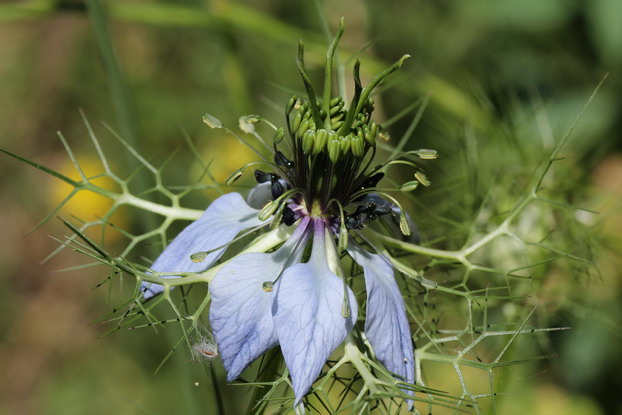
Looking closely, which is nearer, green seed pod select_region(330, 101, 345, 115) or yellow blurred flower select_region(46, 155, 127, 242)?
green seed pod select_region(330, 101, 345, 115)

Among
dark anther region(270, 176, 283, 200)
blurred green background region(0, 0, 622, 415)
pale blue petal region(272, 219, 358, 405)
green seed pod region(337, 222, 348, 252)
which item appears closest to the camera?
pale blue petal region(272, 219, 358, 405)

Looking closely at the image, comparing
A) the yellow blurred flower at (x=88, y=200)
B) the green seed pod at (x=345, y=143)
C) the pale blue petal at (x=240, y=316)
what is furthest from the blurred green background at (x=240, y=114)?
the pale blue petal at (x=240, y=316)

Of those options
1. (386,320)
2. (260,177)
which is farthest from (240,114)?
(386,320)

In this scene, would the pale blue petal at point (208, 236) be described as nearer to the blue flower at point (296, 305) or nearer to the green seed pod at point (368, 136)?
the blue flower at point (296, 305)

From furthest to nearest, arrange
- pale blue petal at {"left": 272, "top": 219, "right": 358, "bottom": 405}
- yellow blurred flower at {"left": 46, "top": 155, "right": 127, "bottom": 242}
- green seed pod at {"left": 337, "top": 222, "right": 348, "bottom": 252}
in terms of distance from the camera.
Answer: yellow blurred flower at {"left": 46, "top": 155, "right": 127, "bottom": 242}, green seed pod at {"left": 337, "top": 222, "right": 348, "bottom": 252}, pale blue petal at {"left": 272, "top": 219, "right": 358, "bottom": 405}

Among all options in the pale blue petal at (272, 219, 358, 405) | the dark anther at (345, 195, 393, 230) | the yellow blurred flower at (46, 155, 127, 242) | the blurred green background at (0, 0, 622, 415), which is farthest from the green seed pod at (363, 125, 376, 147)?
the yellow blurred flower at (46, 155, 127, 242)

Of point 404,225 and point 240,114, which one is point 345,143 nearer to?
point 404,225

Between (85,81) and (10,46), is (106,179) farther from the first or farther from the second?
(10,46)

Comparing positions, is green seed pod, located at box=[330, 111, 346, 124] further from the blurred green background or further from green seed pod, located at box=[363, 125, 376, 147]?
the blurred green background

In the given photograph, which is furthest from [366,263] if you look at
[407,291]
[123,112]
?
[123,112]
